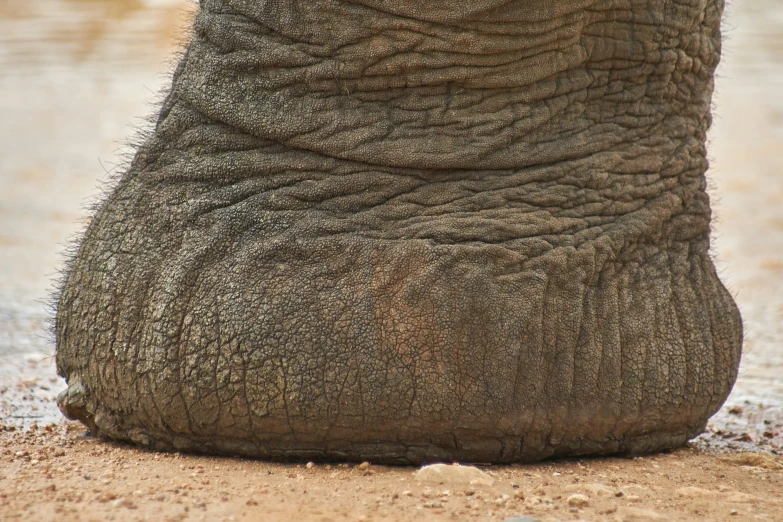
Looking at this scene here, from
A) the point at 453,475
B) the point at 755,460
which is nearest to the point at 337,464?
the point at 453,475

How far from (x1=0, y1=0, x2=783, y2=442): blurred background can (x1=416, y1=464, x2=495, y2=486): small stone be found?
3.66 ft

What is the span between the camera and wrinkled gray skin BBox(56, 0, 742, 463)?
247 centimetres

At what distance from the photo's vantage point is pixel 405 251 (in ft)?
8.20

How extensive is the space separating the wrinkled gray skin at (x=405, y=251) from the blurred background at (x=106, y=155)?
1.40 feet

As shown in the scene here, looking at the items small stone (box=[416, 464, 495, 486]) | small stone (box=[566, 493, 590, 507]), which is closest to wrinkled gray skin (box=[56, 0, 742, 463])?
small stone (box=[416, 464, 495, 486])

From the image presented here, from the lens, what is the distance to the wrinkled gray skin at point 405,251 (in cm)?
247

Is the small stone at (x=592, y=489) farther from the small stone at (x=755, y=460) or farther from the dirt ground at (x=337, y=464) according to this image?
the small stone at (x=755, y=460)

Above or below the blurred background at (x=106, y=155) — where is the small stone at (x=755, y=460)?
below

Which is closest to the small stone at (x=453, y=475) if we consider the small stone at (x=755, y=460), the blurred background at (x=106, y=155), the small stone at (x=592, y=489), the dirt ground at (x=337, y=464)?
→ the dirt ground at (x=337, y=464)

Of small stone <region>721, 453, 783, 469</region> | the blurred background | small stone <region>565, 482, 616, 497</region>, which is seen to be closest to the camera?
small stone <region>565, 482, 616, 497</region>

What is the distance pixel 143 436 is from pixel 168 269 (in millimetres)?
443

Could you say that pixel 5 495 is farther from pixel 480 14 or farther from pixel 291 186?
pixel 480 14

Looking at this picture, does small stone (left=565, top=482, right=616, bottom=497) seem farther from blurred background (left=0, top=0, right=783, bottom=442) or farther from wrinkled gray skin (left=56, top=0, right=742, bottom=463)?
blurred background (left=0, top=0, right=783, bottom=442)

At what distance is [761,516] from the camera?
2.30m
